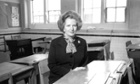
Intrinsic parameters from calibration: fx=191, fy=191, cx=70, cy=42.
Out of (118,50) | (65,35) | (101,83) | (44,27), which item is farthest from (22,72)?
(44,27)

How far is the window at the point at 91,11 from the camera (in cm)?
561

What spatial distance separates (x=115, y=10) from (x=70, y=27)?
3519 millimetres

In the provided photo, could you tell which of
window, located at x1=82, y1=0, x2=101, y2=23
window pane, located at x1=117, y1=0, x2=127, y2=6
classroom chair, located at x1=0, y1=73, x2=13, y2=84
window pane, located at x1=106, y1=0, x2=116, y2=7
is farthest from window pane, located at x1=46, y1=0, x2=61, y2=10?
classroom chair, located at x1=0, y1=73, x2=13, y2=84

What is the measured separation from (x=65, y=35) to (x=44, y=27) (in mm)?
4279

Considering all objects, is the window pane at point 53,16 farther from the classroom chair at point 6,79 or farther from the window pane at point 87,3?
the classroom chair at point 6,79

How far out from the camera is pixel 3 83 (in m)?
2.03

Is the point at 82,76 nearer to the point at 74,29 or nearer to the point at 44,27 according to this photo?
the point at 74,29

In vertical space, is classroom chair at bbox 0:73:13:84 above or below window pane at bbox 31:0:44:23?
below

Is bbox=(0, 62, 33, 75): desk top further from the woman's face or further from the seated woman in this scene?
the woman's face

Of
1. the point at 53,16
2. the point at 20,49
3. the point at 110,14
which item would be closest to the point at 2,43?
the point at 53,16

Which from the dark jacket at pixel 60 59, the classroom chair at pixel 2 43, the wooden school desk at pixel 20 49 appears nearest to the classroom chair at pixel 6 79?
the dark jacket at pixel 60 59

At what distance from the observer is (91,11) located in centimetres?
573

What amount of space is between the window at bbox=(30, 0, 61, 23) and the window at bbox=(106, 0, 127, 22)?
1.64 meters

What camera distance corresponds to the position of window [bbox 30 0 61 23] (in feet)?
20.6
